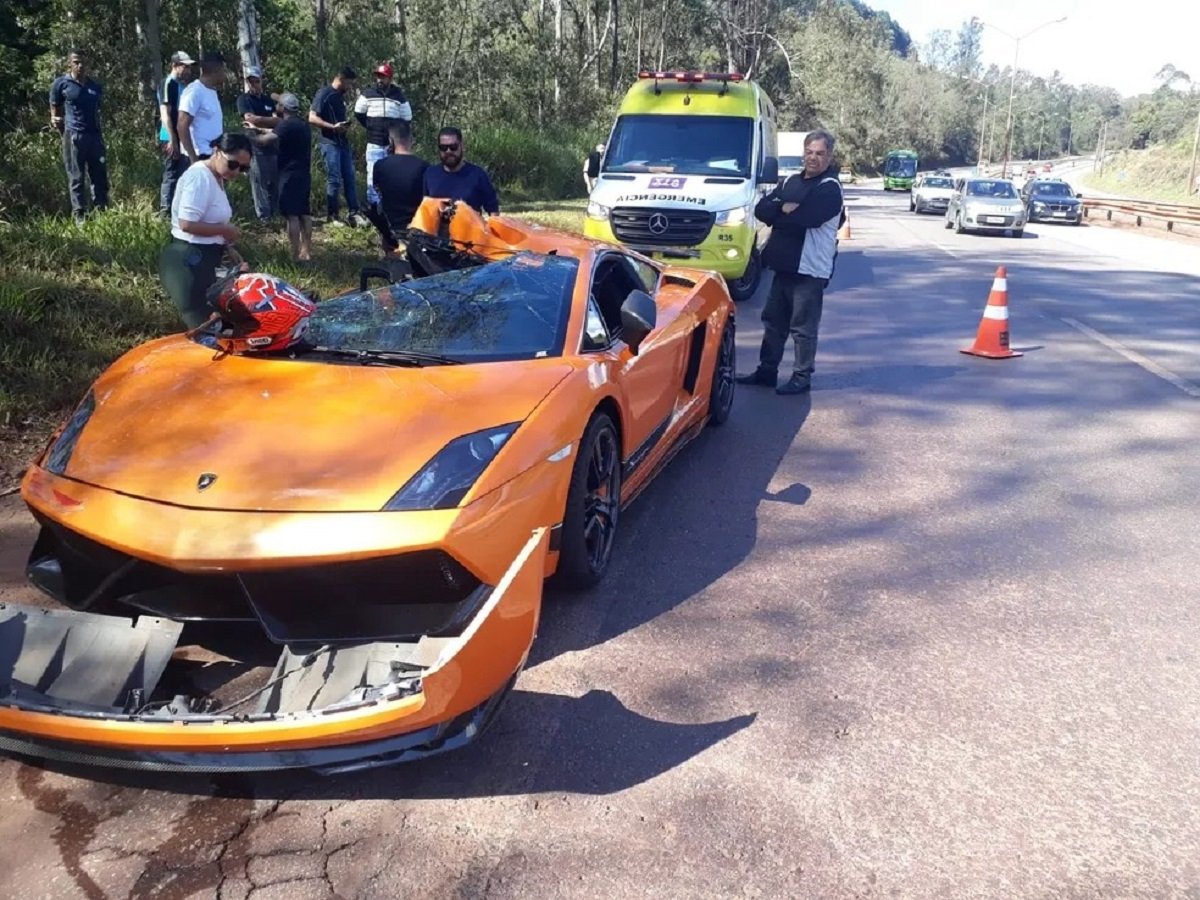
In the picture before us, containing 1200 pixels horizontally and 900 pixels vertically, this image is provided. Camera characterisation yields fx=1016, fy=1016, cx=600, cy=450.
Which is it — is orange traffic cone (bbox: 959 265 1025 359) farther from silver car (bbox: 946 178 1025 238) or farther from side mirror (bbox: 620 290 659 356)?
silver car (bbox: 946 178 1025 238)

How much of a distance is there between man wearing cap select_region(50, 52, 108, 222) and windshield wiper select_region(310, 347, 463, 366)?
22.1ft

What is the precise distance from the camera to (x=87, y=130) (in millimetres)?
9539

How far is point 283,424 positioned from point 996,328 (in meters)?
7.68

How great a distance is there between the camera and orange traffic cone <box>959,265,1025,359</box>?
9.30 m

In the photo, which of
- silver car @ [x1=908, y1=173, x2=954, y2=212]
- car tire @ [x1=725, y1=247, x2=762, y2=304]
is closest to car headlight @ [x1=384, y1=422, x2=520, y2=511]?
car tire @ [x1=725, y1=247, x2=762, y2=304]

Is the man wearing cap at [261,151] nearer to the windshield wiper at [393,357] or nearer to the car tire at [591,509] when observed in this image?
the windshield wiper at [393,357]

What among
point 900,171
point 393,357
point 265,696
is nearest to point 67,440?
point 393,357

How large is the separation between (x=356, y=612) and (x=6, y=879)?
1085 millimetres

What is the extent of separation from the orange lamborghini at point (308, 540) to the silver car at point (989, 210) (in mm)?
23902

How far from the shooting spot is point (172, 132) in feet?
33.6

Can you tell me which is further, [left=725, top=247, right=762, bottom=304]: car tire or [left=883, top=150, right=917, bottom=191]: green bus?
[left=883, top=150, right=917, bottom=191]: green bus

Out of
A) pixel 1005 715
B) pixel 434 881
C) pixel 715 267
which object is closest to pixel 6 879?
pixel 434 881

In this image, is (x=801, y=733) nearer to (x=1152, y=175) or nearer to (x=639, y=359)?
(x=639, y=359)

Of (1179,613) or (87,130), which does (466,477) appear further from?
(87,130)
